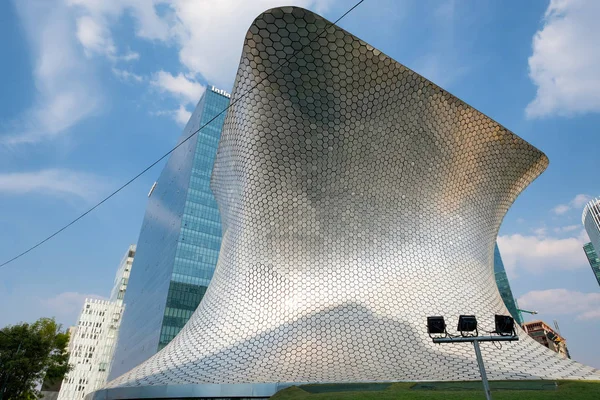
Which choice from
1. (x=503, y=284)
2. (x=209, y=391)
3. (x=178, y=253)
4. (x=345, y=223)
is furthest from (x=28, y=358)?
(x=503, y=284)

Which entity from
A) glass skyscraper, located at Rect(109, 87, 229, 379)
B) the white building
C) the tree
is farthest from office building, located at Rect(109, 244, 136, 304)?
the tree

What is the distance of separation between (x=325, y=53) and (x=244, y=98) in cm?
329

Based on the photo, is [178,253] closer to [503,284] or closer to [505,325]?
[505,325]

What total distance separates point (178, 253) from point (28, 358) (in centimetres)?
2014

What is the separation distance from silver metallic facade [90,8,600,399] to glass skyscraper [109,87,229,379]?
23.8m

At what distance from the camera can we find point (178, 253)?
128 feet

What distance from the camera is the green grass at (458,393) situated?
24.6 feet

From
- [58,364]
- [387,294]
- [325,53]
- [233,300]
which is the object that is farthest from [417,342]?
[58,364]

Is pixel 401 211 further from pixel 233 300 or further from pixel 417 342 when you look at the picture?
pixel 233 300

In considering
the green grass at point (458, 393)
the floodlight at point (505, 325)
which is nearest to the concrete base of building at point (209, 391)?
the green grass at point (458, 393)

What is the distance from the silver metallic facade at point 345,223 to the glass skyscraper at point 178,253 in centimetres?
2380

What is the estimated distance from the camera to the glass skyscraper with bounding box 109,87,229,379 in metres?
37.0

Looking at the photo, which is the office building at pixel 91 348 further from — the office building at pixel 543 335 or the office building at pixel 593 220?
the office building at pixel 593 220

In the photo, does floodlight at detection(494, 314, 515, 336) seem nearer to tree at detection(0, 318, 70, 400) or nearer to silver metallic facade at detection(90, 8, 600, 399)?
silver metallic facade at detection(90, 8, 600, 399)
